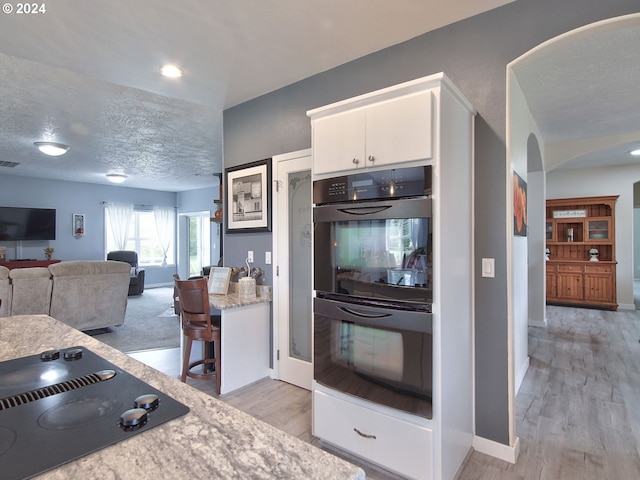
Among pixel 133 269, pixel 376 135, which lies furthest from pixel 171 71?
pixel 133 269

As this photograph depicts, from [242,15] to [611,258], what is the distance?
741 cm

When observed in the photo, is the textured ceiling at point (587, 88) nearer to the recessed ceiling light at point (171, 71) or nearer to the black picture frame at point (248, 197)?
the black picture frame at point (248, 197)

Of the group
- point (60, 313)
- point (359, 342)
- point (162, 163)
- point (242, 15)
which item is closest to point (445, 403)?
point (359, 342)

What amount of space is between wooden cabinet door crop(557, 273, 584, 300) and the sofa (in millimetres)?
7611

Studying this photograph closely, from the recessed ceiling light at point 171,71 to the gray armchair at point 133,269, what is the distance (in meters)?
6.41

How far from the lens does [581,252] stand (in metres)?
6.84

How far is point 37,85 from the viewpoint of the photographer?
3.12 metres

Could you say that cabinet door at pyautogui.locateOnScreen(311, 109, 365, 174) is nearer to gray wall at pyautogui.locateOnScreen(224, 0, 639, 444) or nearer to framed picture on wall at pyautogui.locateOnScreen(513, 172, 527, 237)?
gray wall at pyautogui.locateOnScreen(224, 0, 639, 444)

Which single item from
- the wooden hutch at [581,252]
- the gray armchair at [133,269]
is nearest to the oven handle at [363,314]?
the wooden hutch at [581,252]

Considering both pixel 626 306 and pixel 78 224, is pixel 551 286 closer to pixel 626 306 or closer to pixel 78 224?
pixel 626 306

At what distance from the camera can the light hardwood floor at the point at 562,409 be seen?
6.56 feet

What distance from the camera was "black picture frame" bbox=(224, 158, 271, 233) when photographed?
10.8 ft

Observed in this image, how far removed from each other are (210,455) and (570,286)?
7.76m

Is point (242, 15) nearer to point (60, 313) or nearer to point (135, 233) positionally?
point (60, 313)
